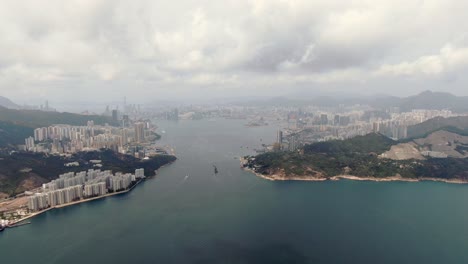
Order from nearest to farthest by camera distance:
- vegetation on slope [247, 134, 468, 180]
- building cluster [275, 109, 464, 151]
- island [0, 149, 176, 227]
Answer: island [0, 149, 176, 227] → vegetation on slope [247, 134, 468, 180] → building cluster [275, 109, 464, 151]

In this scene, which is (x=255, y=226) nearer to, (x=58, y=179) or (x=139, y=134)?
(x=58, y=179)

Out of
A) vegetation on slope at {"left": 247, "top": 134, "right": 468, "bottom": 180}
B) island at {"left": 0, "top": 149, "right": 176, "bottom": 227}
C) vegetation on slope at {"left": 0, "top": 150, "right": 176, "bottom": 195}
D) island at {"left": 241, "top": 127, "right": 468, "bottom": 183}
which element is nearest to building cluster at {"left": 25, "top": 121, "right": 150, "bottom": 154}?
vegetation on slope at {"left": 0, "top": 150, "right": 176, "bottom": 195}

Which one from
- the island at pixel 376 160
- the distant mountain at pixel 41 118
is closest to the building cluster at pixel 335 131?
the island at pixel 376 160

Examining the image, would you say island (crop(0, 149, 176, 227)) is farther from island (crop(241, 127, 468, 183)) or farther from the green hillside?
island (crop(241, 127, 468, 183))

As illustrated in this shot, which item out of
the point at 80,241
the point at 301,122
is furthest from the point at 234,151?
the point at 301,122

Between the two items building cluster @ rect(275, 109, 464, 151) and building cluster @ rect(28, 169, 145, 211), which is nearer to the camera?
building cluster @ rect(28, 169, 145, 211)

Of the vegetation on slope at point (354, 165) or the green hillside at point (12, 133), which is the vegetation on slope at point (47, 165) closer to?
the green hillside at point (12, 133)

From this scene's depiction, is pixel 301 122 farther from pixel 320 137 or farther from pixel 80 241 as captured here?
pixel 80 241
